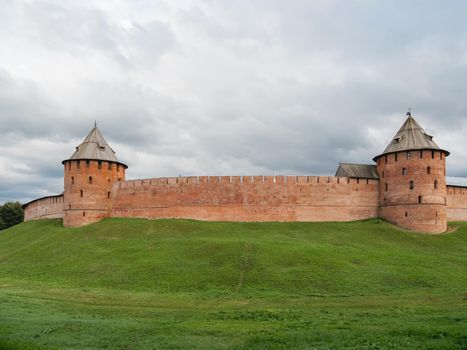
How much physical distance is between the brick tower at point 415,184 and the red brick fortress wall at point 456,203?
321cm

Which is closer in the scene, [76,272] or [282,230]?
[76,272]

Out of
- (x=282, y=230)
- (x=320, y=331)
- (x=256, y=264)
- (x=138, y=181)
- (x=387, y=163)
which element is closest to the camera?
(x=320, y=331)

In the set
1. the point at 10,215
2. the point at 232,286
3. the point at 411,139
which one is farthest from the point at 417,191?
the point at 10,215

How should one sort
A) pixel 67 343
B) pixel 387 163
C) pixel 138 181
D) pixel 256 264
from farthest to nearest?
pixel 138 181
pixel 387 163
pixel 256 264
pixel 67 343

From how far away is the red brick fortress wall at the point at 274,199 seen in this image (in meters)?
34.5

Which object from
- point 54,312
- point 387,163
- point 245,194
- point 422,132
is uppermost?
point 422,132

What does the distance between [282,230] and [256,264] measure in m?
8.74

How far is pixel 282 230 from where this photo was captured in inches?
1256

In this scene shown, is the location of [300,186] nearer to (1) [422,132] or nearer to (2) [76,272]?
(1) [422,132]

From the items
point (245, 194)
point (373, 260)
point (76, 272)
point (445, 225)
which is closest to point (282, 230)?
point (245, 194)

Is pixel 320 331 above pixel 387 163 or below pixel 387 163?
below

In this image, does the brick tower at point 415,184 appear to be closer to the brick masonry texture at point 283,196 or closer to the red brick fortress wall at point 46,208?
the brick masonry texture at point 283,196

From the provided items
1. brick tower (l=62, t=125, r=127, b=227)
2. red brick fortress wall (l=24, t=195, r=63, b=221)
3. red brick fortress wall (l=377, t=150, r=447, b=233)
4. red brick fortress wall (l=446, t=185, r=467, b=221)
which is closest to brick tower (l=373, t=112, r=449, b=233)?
red brick fortress wall (l=377, t=150, r=447, b=233)

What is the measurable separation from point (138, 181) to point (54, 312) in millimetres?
21836
